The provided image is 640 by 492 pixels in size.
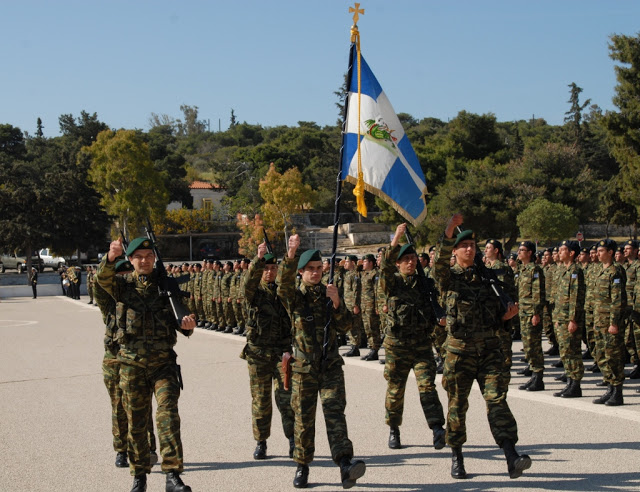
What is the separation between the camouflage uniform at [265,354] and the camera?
6848 millimetres

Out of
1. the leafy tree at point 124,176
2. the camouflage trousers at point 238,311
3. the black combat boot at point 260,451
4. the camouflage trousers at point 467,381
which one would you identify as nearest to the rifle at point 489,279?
the camouflage trousers at point 467,381

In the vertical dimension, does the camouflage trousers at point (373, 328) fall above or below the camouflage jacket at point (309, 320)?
below

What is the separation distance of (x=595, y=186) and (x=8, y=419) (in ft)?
131

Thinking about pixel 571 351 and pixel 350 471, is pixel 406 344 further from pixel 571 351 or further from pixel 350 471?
pixel 571 351

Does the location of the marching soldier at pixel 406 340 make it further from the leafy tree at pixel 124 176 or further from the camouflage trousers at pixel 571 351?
the leafy tree at pixel 124 176

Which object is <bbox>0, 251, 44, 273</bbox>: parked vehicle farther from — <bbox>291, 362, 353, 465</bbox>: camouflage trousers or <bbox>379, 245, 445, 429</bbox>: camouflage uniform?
<bbox>291, 362, 353, 465</bbox>: camouflage trousers

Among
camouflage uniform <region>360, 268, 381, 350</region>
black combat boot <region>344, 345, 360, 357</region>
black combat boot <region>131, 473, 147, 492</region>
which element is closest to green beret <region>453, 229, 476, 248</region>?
black combat boot <region>131, 473, 147, 492</region>

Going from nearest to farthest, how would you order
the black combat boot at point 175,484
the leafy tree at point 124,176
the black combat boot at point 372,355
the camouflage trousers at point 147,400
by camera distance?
the black combat boot at point 175,484 → the camouflage trousers at point 147,400 → the black combat boot at point 372,355 → the leafy tree at point 124,176

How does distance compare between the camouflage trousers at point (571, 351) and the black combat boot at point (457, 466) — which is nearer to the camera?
the black combat boot at point (457, 466)

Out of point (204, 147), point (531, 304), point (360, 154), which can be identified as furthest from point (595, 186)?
point (204, 147)

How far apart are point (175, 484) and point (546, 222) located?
3244 cm

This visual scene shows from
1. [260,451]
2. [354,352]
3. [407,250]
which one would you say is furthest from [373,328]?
[260,451]

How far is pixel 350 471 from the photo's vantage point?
5418 millimetres

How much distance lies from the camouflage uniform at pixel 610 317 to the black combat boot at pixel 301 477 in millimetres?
4639
